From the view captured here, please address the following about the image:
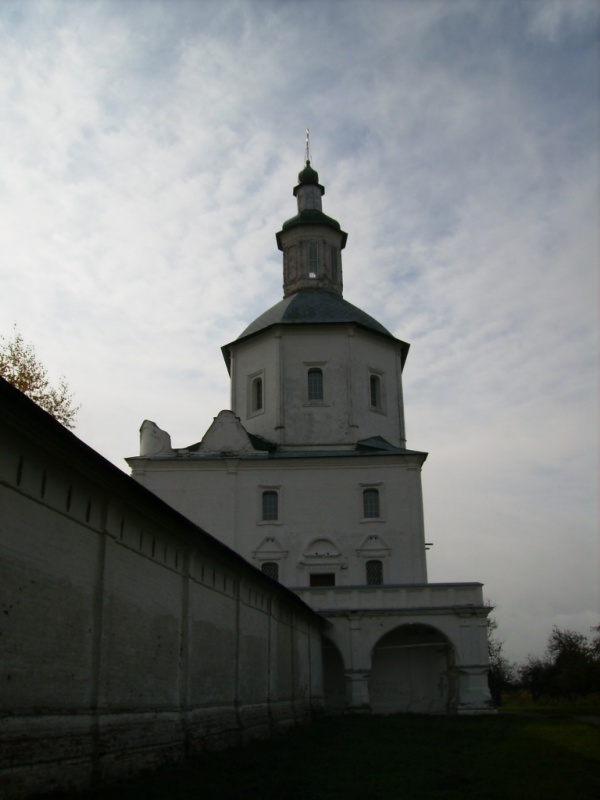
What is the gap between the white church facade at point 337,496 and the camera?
26.1m

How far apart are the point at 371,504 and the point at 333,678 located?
6.05 m

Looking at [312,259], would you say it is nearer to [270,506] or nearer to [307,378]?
[307,378]

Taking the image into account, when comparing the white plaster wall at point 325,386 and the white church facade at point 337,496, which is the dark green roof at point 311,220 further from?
the white plaster wall at point 325,386

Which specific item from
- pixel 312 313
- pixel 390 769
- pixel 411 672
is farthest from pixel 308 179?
pixel 390 769

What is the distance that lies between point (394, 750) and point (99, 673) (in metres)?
6.68

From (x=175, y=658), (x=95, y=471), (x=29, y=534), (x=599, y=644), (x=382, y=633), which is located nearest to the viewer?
(x=29, y=534)

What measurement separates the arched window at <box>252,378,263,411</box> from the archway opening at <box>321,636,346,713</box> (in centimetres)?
981

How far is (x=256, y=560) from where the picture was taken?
28391 mm

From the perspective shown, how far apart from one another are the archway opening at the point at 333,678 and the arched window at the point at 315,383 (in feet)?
30.7

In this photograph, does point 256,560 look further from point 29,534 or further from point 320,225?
point 29,534

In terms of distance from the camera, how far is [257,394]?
33156 mm

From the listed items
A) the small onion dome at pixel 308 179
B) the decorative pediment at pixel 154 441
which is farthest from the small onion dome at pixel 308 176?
the decorative pediment at pixel 154 441

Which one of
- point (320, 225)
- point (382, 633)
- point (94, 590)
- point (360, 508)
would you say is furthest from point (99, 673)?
point (320, 225)

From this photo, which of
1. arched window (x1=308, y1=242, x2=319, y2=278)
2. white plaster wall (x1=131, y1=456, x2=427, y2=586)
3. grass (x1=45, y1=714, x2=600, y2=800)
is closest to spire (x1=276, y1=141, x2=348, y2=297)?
arched window (x1=308, y1=242, x2=319, y2=278)
